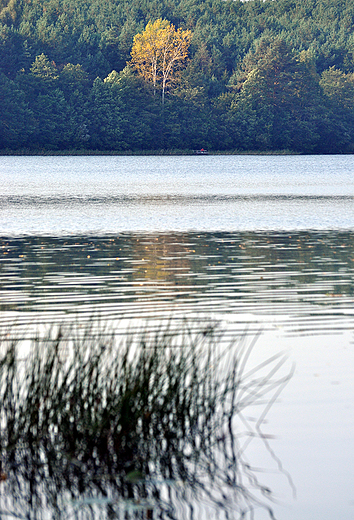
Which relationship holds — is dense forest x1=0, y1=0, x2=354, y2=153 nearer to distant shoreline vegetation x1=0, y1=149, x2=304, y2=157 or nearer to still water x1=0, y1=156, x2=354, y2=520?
distant shoreline vegetation x1=0, y1=149, x2=304, y2=157

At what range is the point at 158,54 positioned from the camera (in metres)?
120

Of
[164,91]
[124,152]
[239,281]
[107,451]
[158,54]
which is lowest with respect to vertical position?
[107,451]

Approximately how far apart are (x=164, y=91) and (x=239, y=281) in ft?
346

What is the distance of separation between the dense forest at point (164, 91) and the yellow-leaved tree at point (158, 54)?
2.53 feet

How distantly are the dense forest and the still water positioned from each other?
66879 mm

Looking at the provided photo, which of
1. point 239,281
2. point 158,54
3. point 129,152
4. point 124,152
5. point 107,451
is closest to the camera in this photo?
point 107,451

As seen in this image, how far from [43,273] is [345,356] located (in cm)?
882

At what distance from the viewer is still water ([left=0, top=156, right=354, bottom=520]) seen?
314 inches

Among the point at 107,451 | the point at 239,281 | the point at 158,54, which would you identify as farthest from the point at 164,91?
the point at 107,451

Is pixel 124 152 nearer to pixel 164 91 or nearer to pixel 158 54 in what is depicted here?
pixel 164 91

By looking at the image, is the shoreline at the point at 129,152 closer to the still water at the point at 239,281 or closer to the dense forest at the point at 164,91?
the dense forest at the point at 164,91

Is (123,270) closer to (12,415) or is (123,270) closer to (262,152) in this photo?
(12,415)

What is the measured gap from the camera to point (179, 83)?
395 ft

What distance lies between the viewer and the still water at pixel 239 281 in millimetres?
7965
